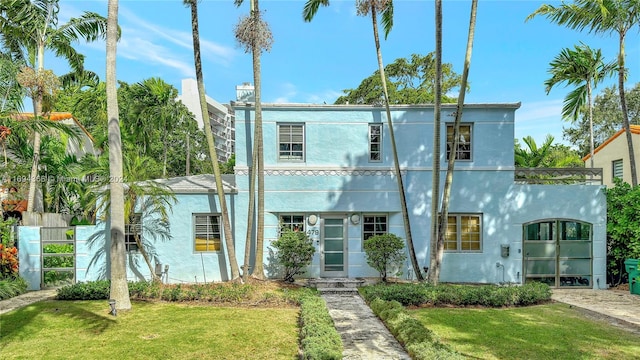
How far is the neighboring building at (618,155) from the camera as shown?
19966 millimetres

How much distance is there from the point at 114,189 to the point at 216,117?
176ft

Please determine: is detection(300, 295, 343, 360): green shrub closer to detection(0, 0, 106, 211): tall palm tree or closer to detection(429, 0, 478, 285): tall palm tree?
detection(429, 0, 478, 285): tall palm tree

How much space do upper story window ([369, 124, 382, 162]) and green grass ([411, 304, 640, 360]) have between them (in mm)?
5524

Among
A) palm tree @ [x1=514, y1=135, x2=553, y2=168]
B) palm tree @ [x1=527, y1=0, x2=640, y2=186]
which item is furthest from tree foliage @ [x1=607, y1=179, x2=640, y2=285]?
palm tree @ [x1=514, y1=135, x2=553, y2=168]

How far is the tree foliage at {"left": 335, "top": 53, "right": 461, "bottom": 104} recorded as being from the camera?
2666 centimetres


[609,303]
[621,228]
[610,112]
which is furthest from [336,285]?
[610,112]

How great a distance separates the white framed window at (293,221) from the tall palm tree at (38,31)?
8.93 m

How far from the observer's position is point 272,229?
12.9 meters

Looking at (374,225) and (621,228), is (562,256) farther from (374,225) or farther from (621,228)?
(374,225)

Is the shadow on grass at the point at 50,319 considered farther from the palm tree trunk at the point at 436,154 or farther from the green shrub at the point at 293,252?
the palm tree trunk at the point at 436,154

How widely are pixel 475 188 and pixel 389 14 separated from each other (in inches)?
265

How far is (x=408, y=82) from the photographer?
28.3 meters

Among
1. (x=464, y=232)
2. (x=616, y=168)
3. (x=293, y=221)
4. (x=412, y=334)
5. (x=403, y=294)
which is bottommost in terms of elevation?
(x=403, y=294)

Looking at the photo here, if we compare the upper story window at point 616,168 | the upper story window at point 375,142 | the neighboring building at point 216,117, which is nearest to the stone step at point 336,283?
the upper story window at point 375,142
